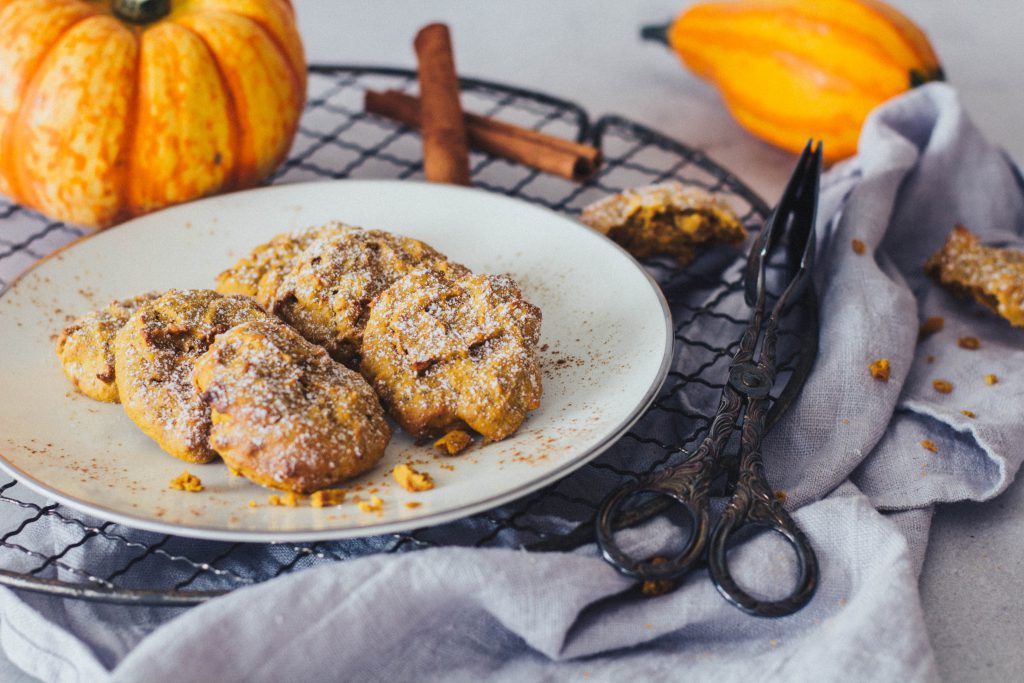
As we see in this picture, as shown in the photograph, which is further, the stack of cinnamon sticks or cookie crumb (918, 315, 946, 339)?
the stack of cinnamon sticks

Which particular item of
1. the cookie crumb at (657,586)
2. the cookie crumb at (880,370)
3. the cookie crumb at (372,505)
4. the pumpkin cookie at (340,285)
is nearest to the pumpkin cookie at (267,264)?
the pumpkin cookie at (340,285)

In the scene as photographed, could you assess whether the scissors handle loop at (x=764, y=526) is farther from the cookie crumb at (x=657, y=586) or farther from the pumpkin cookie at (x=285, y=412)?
the pumpkin cookie at (x=285, y=412)

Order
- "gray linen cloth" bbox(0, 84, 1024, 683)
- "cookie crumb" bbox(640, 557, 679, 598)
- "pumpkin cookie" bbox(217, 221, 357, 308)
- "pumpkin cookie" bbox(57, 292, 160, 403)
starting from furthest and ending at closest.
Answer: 1. "pumpkin cookie" bbox(217, 221, 357, 308)
2. "pumpkin cookie" bbox(57, 292, 160, 403)
3. "cookie crumb" bbox(640, 557, 679, 598)
4. "gray linen cloth" bbox(0, 84, 1024, 683)

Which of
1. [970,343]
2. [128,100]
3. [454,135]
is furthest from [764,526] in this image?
[128,100]

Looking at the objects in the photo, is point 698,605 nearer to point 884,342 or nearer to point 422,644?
point 422,644

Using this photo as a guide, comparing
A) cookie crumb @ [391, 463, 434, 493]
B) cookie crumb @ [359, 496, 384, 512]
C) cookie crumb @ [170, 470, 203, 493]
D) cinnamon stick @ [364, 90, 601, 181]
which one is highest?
cinnamon stick @ [364, 90, 601, 181]

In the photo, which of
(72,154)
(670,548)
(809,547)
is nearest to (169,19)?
(72,154)

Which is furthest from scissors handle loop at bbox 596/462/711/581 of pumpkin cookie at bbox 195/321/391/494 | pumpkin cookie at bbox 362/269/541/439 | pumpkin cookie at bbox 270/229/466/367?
pumpkin cookie at bbox 270/229/466/367

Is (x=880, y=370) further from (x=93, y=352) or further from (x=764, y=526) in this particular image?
(x=93, y=352)

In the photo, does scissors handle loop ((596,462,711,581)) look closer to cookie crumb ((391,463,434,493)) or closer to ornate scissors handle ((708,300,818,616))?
ornate scissors handle ((708,300,818,616))
